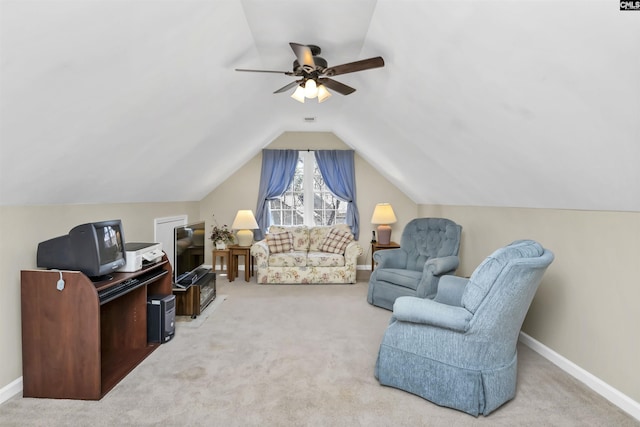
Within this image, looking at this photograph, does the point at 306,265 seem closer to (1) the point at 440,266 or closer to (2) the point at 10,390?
(1) the point at 440,266

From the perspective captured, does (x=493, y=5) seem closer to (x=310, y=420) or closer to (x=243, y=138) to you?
(x=310, y=420)

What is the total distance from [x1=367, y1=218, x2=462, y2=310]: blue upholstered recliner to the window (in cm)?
223

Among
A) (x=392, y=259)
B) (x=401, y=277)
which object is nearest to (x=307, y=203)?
(x=392, y=259)

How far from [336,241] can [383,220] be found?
83cm

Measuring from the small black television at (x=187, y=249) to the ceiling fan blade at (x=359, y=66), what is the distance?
219 centimetres

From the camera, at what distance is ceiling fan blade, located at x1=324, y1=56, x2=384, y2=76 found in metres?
2.47

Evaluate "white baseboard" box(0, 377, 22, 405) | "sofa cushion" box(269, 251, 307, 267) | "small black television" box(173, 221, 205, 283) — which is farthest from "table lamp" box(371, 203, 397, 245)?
"white baseboard" box(0, 377, 22, 405)

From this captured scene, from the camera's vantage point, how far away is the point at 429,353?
7.26ft

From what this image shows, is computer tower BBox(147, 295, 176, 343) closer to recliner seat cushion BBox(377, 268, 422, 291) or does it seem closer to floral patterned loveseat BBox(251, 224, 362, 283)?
floral patterned loveseat BBox(251, 224, 362, 283)

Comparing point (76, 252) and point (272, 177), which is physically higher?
point (272, 177)

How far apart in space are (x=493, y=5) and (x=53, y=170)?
2.74 meters

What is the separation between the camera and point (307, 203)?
6.54 metres

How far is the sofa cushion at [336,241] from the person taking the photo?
557 centimetres

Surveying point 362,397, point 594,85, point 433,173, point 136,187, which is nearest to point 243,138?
point 136,187
